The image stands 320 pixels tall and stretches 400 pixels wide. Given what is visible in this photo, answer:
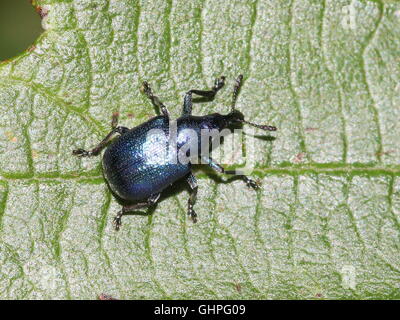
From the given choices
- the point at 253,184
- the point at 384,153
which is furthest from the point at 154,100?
the point at 384,153

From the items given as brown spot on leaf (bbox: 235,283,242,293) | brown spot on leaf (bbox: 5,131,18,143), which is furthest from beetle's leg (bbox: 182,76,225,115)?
brown spot on leaf (bbox: 235,283,242,293)

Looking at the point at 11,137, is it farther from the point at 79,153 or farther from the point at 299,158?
the point at 299,158

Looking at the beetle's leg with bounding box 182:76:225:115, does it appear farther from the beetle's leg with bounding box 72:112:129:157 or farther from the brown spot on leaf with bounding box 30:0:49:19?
the brown spot on leaf with bounding box 30:0:49:19

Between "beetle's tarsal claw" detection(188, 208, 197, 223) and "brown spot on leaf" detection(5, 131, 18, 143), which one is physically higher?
"brown spot on leaf" detection(5, 131, 18, 143)

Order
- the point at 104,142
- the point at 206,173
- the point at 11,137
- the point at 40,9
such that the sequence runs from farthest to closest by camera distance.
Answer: the point at 206,173, the point at 104,142, the point at 11,137, the point at 40,9

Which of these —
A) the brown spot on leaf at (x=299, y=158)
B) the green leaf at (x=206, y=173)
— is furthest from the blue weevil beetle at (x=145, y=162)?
the brown spot on leaf at (x=299, y=158)

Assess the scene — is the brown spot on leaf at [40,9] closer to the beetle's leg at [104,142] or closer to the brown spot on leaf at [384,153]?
the beetle's leg at [104,142]

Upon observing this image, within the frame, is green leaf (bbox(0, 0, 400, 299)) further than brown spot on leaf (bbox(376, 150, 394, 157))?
No
